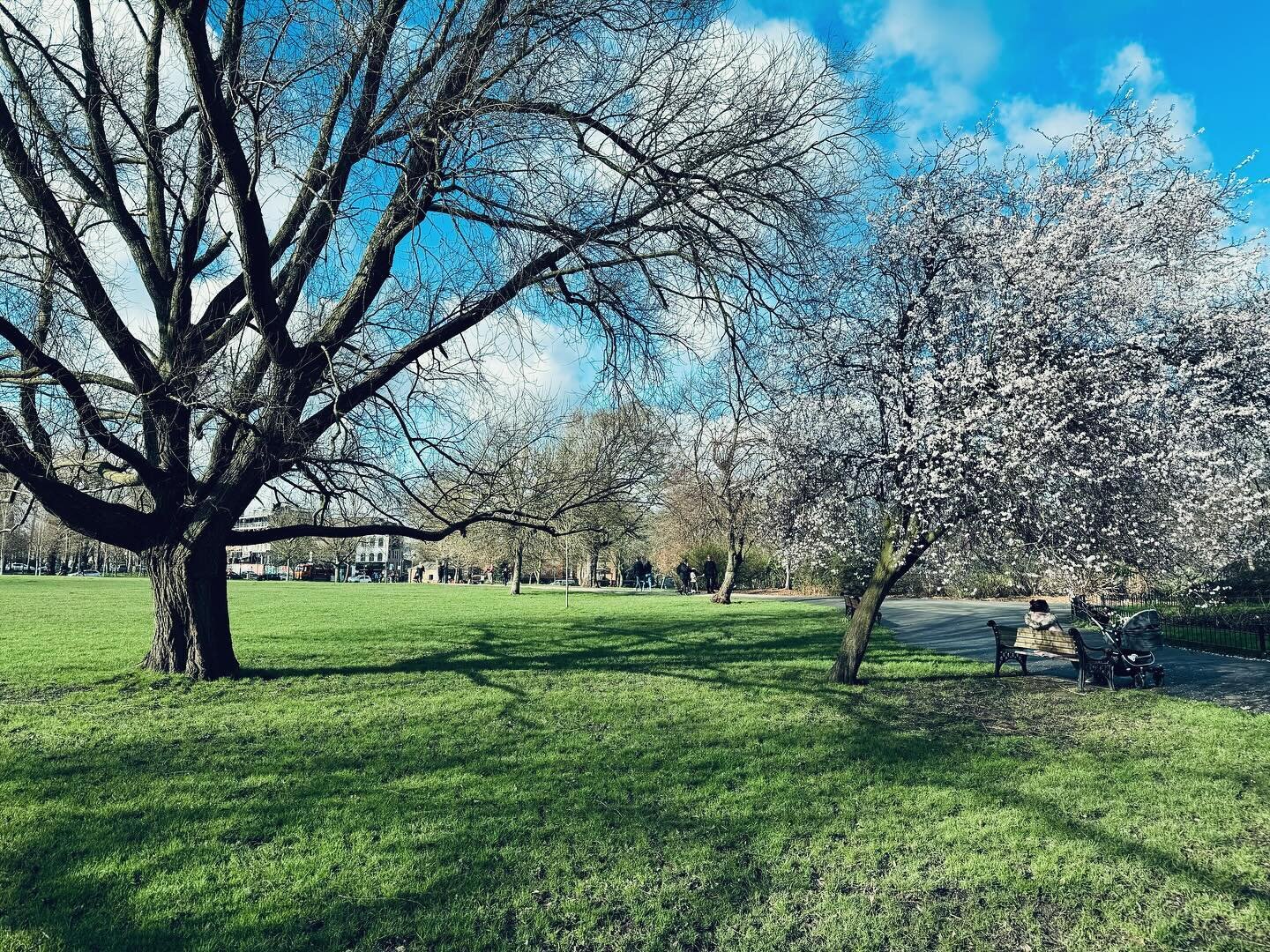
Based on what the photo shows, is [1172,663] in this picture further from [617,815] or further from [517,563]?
[517,563]

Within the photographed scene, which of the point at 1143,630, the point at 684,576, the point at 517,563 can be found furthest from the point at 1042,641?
the point at 684,576

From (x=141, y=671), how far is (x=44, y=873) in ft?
22.0

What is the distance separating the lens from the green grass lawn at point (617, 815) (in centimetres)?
361

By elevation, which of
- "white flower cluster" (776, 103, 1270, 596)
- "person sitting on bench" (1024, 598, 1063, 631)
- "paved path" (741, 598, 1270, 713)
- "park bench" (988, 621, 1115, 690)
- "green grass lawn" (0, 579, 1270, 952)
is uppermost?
"white flower cluster" (776, 103, 1270, 596)

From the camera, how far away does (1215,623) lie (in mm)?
16406

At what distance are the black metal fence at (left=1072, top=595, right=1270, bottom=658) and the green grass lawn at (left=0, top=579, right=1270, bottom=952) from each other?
629 centimetres

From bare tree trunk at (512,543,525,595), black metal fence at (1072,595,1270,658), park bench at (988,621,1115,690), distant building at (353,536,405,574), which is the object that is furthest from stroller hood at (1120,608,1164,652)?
distant building at (353,536,405,574)

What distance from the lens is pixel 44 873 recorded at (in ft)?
13.0

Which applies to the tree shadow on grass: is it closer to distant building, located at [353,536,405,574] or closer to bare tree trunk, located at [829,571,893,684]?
bare tree trunk, located at [829,571,893,684]

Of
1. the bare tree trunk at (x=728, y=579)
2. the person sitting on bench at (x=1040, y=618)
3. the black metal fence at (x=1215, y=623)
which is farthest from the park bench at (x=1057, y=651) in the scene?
the bare tree trunk at (x=728, y=579)

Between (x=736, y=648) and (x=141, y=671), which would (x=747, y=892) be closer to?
(x=141, y=671)

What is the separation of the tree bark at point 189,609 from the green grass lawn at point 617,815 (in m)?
0.44

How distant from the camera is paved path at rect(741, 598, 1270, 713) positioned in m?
10.2

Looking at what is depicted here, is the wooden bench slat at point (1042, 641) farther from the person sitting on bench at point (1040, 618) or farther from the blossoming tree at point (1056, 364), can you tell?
the blossoming tree at point (1056, 364)
